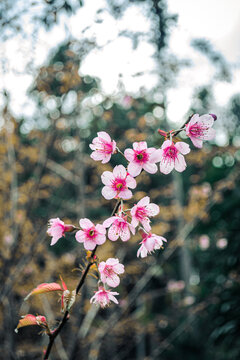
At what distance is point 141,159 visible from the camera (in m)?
0.77

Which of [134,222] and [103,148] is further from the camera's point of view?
[103,148]

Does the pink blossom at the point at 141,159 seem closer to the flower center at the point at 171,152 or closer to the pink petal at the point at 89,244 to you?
the flower center at the point at 171,152

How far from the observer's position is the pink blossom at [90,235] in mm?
740

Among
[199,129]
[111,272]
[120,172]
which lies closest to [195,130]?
[199,129]

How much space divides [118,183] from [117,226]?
11 cm

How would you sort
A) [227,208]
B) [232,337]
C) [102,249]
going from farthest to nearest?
[227,208] < [102,249] < [232,337]

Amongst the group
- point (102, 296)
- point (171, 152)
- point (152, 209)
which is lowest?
point (102, 296)

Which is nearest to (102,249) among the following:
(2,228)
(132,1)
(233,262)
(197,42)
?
(2,228)

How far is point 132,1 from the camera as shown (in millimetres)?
1316

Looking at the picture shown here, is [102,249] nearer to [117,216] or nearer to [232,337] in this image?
[232,337]

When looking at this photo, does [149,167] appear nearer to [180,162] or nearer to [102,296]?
[180,162]

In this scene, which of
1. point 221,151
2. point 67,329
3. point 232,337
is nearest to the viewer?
point 221,151

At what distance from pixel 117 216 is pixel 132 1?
1.09m

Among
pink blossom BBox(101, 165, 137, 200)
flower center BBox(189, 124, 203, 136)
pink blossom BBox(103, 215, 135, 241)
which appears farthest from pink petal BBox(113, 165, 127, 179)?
flower center BBox(189, 124, 203, 136)
